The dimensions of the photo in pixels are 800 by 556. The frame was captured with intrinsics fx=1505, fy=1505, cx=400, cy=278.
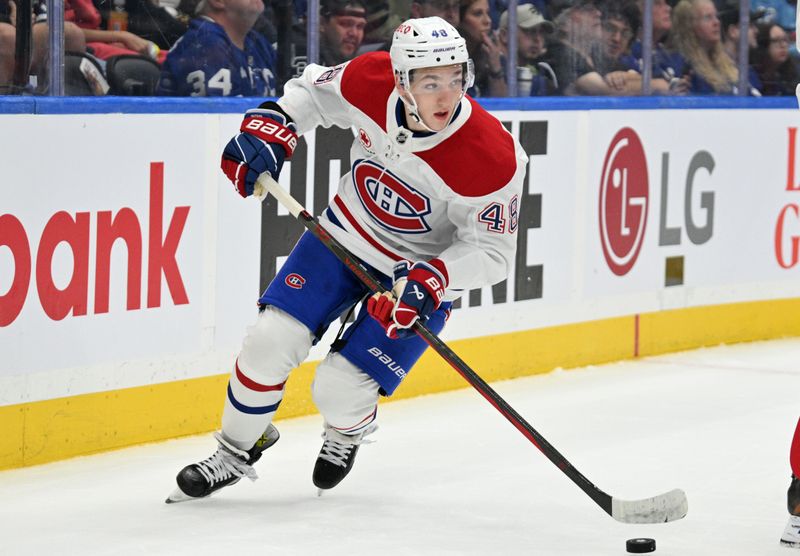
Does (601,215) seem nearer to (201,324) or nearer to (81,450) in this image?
(201,324)

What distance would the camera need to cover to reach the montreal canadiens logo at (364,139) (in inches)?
136

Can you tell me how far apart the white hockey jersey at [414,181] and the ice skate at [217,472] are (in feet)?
1.74

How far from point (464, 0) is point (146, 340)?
5.82 feet

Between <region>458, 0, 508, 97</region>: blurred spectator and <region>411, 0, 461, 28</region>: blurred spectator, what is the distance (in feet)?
0.07

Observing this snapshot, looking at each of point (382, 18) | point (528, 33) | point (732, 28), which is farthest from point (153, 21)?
point (732, 28)

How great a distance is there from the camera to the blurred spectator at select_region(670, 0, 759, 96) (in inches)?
233

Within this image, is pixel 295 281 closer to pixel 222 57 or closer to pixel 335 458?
pixel 335 458

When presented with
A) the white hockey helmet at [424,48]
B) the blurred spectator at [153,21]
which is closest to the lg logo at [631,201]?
the blurred spectator at [153,21]

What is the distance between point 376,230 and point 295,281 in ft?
0.76

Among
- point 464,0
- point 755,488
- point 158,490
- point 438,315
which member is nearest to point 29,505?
point 158,490

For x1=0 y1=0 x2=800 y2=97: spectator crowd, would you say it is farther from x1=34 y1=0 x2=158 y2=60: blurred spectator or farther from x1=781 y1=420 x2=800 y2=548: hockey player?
x1=781 y1=420 x2=800 y2=548: hockey player

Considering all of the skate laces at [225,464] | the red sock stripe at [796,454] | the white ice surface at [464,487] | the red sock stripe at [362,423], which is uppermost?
the red sock stripe at [796,454]

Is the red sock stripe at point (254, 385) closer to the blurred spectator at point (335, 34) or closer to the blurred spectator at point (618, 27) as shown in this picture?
the blurred spectator at point (335, 34)

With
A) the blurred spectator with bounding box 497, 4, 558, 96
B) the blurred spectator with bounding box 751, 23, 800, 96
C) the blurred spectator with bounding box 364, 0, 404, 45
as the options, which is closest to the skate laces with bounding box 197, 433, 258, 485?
the blurred spectator with bounding box 364, 0, 404, 45
